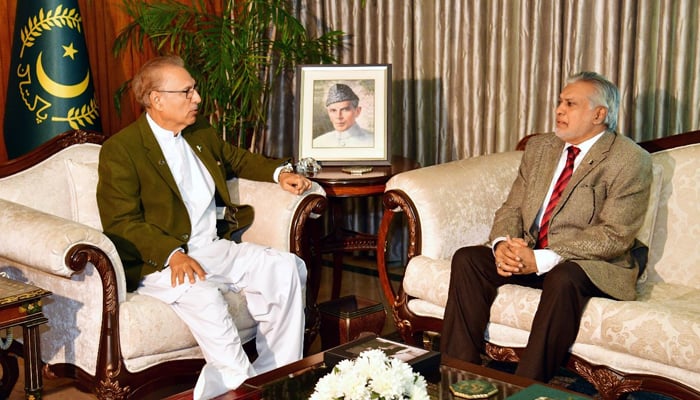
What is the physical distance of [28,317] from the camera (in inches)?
107

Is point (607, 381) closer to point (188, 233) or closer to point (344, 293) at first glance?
point (188, 233)

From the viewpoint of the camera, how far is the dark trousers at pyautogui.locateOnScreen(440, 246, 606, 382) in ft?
9.48

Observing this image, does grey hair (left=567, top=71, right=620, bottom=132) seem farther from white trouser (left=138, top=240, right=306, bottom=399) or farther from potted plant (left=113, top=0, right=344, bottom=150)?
potted plant (left=113, top=0, right=344, bottom=150)

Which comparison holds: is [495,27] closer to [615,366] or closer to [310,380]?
[615,366]

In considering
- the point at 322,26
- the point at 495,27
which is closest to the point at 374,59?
the point at 322,26

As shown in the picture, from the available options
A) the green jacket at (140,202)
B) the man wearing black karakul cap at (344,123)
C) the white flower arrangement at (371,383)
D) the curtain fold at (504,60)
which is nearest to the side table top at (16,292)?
the green jacket at (140,202)

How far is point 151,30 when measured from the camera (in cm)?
464

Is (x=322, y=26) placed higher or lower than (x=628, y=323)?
higher

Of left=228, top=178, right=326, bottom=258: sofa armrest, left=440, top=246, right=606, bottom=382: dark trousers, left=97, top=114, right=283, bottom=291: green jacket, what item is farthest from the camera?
left=228, top=178, right=326, bottom=258: sofa armrest

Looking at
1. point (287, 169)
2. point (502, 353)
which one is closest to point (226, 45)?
point (287, 169)

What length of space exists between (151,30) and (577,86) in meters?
2.35

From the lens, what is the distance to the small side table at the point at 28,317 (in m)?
2.66

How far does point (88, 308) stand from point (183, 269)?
0.34 meters

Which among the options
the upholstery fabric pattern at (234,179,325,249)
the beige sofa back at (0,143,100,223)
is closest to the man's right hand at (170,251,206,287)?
the upholstery fabric pattern at (234,179,325,249)
